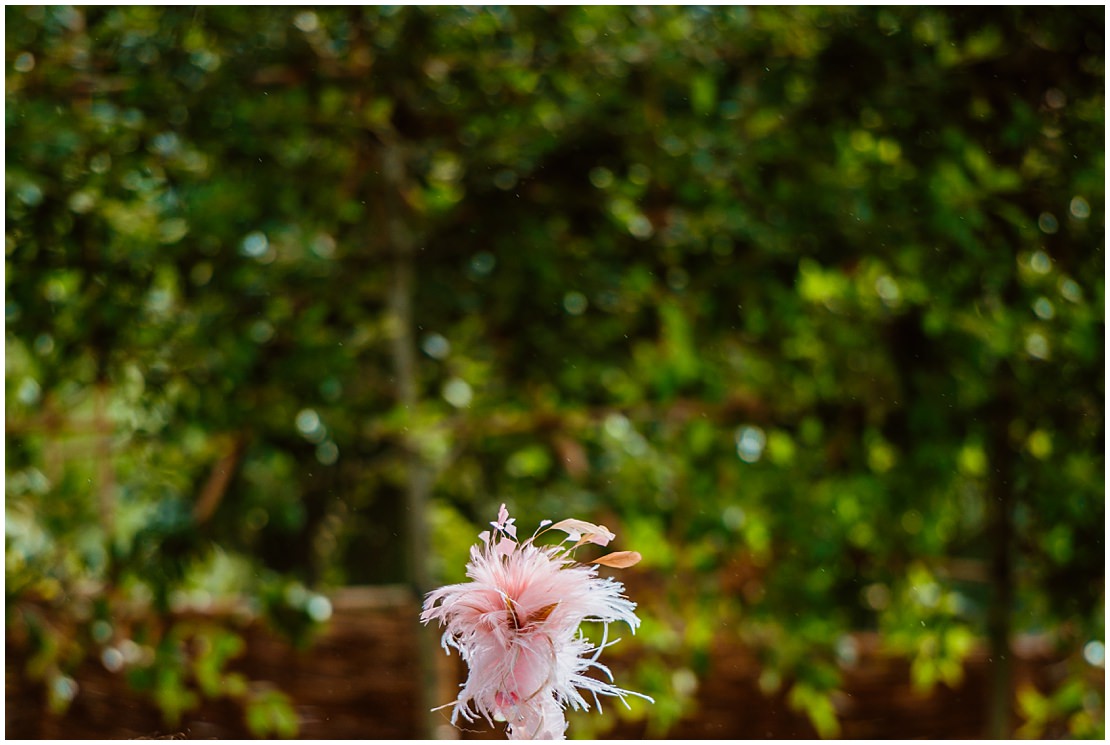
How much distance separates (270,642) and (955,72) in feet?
5.61

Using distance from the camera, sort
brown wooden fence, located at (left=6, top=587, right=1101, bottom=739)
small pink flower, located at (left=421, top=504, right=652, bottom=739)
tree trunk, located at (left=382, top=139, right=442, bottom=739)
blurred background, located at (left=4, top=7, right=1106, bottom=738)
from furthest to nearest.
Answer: brown wooden fence, located at (left=6, top=587, right=1101, bottom=739) → tree trunk, located at (left=382, top=139, right=442, bottom=739) → blurred background, located at (left=4, top=7, right=1106, bottom=738) → small pink flower, located at (left=421, top=504, right=652, bottom=739)

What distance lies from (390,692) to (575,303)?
1.16m

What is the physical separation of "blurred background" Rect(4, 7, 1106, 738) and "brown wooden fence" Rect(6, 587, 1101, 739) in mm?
607

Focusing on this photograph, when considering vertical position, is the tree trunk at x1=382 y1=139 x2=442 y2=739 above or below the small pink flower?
below

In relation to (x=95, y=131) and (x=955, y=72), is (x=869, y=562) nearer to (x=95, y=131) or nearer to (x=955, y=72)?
(x=955, y=72)

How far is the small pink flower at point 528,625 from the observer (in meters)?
0.49

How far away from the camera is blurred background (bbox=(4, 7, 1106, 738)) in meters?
1.23

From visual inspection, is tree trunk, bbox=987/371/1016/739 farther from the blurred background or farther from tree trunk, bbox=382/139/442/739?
tree trunk, bbox=382/139/442/739

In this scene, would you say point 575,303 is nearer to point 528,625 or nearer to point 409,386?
point 409,386

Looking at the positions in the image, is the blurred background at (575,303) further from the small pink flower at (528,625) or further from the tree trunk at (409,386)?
the small pink flower at (528,625)

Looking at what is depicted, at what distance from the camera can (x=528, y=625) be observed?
496 mm

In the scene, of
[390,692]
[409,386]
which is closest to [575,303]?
[409,386]

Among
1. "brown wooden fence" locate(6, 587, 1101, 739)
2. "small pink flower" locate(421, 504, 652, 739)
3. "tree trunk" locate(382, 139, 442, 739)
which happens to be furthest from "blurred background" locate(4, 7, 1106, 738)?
"small pink flower" locate(421, 504, 652, 739)

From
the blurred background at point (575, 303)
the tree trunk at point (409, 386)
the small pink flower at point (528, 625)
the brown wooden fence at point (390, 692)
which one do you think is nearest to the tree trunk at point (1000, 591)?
the blurred background at point (575, 303)
